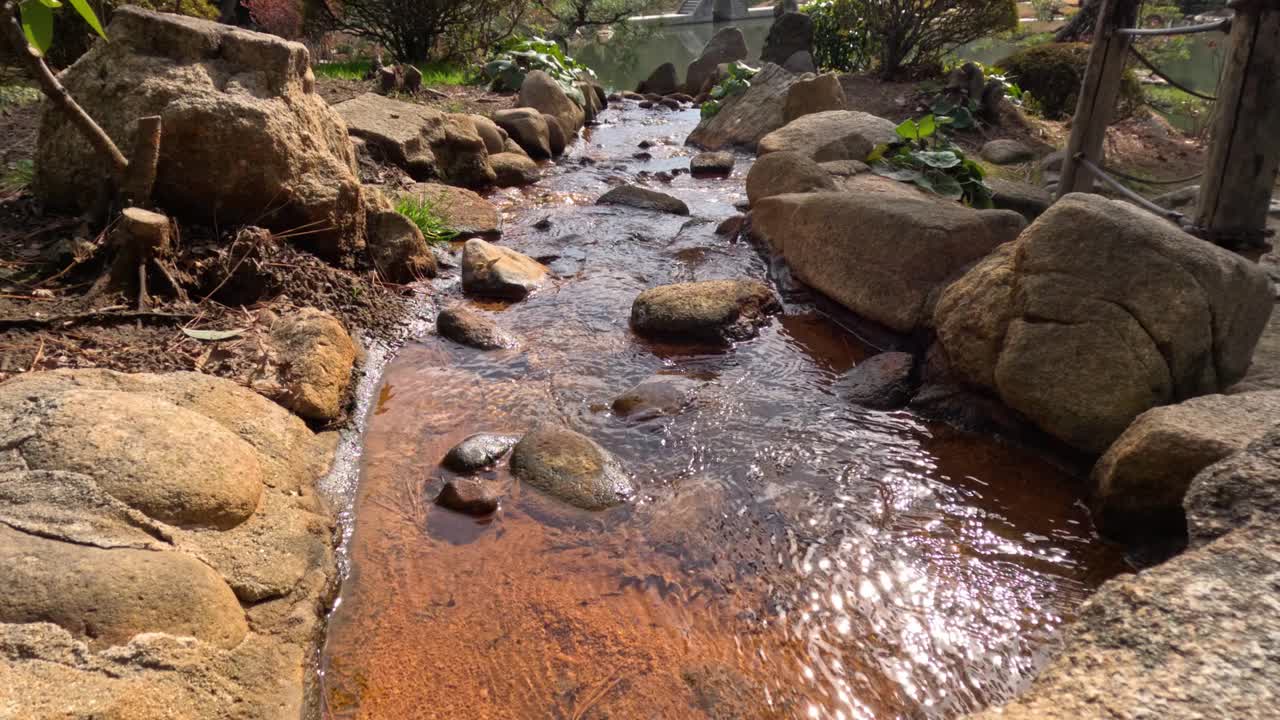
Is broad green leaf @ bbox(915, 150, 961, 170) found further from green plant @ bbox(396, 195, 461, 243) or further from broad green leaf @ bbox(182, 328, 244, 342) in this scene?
broad green leaf @ bbox(182, 328, 244, 342)

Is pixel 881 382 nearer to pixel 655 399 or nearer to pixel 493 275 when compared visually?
pixel 655 399

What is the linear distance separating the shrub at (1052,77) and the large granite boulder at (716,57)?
7489 millimetres

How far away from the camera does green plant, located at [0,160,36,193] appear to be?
4.43 metres

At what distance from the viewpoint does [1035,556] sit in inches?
123

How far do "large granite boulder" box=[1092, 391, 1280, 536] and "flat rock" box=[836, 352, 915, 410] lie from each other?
1.16 meters

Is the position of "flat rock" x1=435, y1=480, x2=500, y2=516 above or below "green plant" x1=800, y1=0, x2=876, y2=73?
below

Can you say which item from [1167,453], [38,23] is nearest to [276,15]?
[38,23]

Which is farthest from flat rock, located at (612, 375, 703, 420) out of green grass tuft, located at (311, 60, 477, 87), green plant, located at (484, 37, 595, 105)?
green plant, located at (484, 37, 595, 105)

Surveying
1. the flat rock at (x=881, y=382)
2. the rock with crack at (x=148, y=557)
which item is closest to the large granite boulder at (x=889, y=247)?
the flat rock at (x=881, y=382)

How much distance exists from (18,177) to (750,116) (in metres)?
9.12

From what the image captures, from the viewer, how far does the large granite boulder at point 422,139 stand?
737 centimetres

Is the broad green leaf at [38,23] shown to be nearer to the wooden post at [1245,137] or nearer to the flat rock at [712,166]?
the wooden post at [1245,137]

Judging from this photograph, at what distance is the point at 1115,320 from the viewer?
361 cm

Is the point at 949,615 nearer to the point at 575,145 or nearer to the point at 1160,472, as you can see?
the point at 1160,472
